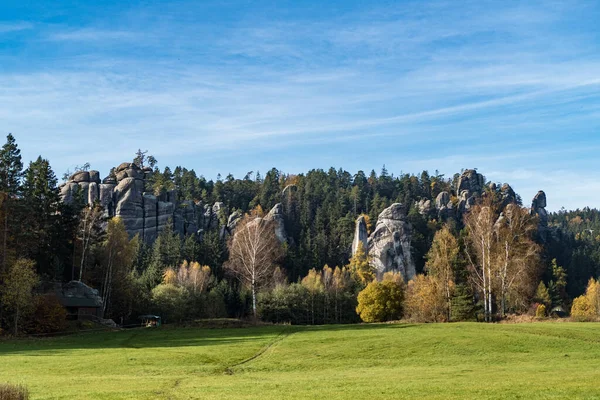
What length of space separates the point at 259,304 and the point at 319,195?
357 ft

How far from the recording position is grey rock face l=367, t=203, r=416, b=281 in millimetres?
145125

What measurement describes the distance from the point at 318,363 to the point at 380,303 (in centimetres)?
4126

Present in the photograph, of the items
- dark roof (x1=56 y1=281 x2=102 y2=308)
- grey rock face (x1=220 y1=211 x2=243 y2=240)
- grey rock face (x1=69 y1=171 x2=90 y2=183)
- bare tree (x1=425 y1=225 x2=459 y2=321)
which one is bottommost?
dark roof (x1=56 y1=281 x2=102 y2=308)

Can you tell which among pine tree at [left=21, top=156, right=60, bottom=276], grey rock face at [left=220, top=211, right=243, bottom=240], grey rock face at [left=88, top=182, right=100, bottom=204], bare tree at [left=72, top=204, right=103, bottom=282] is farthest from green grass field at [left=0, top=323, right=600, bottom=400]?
grey rock face at [left=220, top=211, right=243, bottom=240]

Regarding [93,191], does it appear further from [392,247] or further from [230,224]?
[392,247]

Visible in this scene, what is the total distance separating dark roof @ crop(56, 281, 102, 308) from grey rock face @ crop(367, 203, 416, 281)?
271ft

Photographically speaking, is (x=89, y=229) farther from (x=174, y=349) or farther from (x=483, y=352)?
(x=483, y=352)

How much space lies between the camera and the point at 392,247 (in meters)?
146

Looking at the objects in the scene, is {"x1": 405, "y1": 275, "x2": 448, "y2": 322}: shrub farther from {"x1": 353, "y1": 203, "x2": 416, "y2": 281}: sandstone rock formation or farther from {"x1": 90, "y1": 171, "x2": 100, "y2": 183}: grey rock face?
{"x1": 90, "y1": 171, "x2": 100, "y2": 183}: grey rock face

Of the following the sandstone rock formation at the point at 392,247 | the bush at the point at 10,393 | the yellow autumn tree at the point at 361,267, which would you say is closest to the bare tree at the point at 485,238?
the bush at the point at 10,393

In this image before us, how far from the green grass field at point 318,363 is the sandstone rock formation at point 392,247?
8946 centimetres

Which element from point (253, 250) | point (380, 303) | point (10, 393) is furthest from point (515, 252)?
point (10, 393)

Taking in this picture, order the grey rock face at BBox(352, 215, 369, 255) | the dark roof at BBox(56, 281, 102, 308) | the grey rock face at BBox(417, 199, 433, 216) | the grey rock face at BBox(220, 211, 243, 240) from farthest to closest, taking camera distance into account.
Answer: the grey rock face at BBox(417, 199, 433, 216) → the grey rock face at BBox(220, 211, 243, 240) → the grey rock face at BBox(352, 215, 369, 255) → the dark roof at BBox(56, 281, 102, 308)

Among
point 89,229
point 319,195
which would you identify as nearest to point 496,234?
point 89,229
